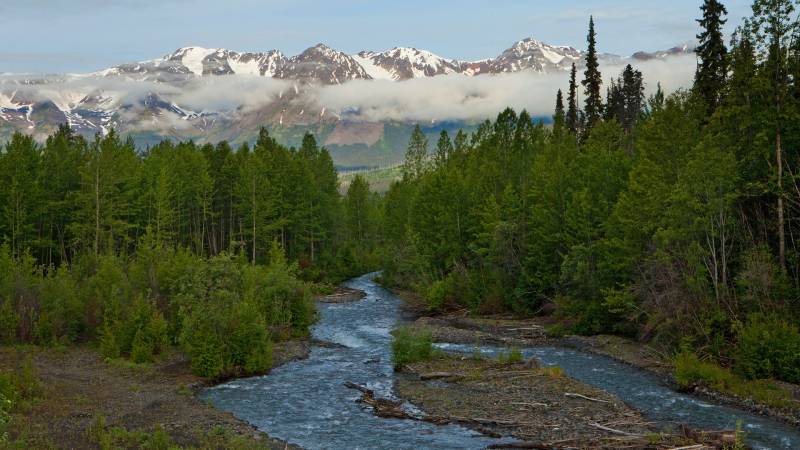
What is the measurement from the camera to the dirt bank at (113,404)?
24.4m

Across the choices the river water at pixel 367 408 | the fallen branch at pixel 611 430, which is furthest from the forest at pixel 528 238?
the fallen branch at pixel 611 430

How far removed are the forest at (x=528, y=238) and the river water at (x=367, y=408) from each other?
3.13 meters

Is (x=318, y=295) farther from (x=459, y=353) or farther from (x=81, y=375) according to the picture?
(x=81, y=375)

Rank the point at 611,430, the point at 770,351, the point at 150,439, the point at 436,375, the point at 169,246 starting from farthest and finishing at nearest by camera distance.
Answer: the point at 169,246 → the point at 436,375 → the point at 770,351 → the point at 611,430 → the point at 150,439

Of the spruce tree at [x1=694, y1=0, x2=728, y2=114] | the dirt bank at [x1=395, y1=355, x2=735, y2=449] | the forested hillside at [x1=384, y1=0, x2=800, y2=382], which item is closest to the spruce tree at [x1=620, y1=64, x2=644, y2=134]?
the forested hillside at [x1=384, y1=0, x2=800, y2=382]

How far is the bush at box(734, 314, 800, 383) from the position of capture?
3169 centimetres

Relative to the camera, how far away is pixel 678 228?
130ft

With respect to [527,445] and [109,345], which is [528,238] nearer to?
[109,345]

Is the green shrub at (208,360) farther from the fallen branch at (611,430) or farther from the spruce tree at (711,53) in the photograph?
the spruce tree at (711,53)

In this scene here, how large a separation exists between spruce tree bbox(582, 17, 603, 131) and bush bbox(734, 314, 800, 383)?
167 ft

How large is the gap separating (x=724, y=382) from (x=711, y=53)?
114 feet

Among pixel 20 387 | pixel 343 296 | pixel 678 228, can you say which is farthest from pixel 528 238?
pixel 20 387

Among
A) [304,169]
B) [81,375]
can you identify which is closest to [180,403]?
[81,375]

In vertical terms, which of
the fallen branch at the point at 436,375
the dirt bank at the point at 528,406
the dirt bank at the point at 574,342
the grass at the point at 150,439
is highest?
the grass at the point at 150,439
